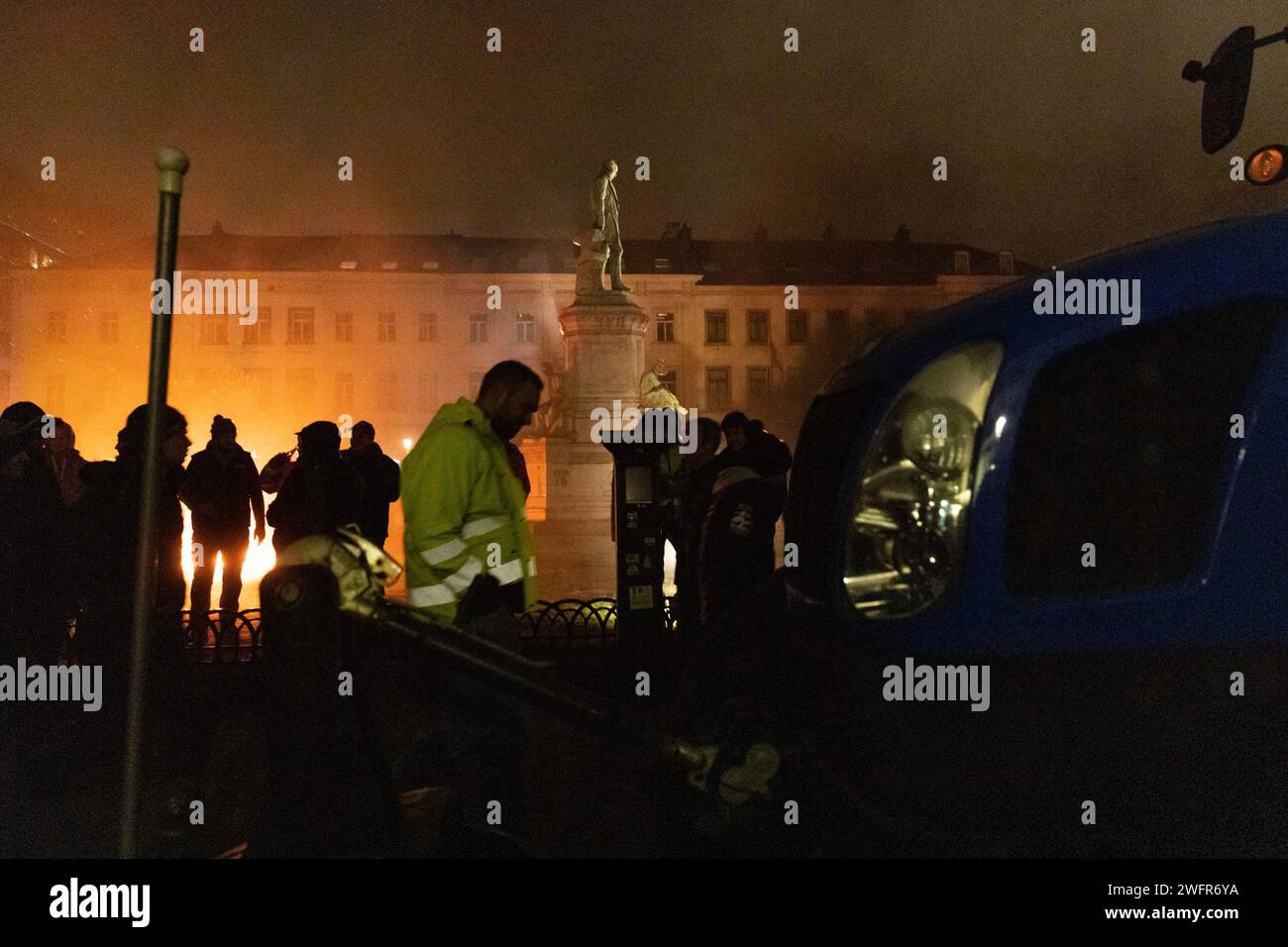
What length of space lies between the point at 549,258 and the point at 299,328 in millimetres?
13172

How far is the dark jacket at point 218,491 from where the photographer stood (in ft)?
32.8

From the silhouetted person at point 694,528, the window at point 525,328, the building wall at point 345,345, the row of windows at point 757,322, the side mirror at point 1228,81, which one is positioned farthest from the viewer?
the row of windows at point 757,322

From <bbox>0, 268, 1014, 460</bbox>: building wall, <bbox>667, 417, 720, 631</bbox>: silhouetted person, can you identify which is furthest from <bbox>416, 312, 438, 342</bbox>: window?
<bbox>667, 417, 720, 631</bbox>: silhouetted person

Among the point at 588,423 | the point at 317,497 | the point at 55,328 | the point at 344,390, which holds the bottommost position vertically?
the point at 317,497

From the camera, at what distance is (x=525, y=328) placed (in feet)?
182

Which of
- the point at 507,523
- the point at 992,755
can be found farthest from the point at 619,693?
the point at 992,755

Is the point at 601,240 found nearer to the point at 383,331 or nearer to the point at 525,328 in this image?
the point at 525,328

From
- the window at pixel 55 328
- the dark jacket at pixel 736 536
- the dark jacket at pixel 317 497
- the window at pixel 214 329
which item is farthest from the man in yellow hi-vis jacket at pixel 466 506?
the window at pixel 55 328

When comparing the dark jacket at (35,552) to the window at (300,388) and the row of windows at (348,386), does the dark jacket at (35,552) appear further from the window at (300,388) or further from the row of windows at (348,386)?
the window at (300,388)

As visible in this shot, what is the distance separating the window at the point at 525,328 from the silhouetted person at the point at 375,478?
45491mm

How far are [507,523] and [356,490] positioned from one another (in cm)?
385

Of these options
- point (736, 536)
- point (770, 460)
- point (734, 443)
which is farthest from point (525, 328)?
point (736, 536)

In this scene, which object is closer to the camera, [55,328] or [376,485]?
[376,485]
